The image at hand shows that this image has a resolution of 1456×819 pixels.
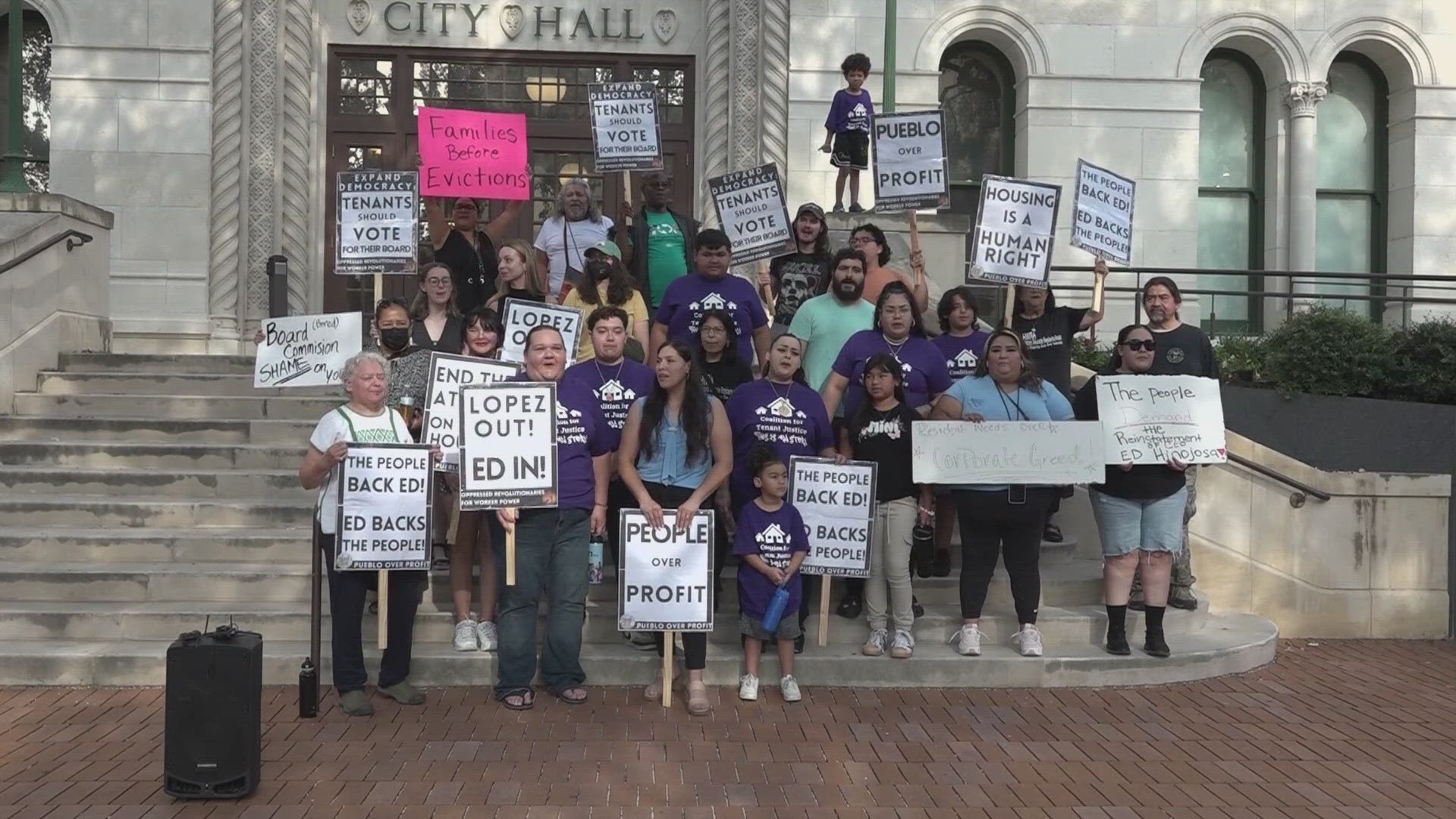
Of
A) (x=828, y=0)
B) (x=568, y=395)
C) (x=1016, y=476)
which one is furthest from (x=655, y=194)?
(x=828, y=0)

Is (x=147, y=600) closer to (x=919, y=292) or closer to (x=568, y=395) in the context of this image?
(x=568, y=395)

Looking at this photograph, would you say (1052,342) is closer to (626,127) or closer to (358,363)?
(626,127)

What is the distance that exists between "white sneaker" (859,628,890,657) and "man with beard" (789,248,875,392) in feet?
5.72

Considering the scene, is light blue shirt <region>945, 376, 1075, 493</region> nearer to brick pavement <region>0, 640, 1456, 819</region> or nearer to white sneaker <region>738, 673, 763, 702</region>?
brick pavement <region>0, 640, 1456, 819</region>

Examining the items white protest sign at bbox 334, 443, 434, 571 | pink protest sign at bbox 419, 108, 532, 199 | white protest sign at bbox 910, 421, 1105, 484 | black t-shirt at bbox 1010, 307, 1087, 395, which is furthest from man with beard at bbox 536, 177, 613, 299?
white protest sign at bbox 910, 421, 1105, 484

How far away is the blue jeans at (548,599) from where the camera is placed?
271 inches

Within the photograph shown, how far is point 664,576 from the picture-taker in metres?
6.96

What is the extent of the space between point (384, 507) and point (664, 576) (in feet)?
5.12

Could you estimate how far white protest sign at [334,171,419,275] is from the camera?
9070 millimetres

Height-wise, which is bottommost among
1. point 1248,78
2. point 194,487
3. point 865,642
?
point 865,642

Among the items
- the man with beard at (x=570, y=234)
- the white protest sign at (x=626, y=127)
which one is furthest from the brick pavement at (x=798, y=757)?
the white protest sign at (x=626, y=127)

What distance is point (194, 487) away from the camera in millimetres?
9047

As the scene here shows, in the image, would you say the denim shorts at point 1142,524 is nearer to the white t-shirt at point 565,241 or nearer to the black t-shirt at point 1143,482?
the black t-shirt at point 1143,482

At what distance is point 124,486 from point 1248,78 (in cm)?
1420
